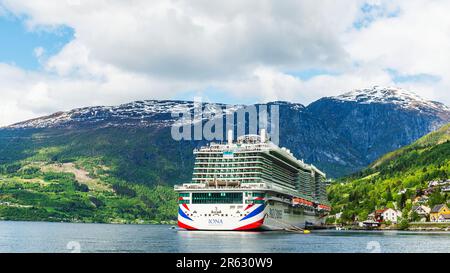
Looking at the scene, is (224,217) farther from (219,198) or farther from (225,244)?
(225,244)

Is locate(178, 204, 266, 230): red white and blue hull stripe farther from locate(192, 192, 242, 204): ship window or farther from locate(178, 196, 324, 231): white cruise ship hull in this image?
locate(192, 192, 242, 204): ship window

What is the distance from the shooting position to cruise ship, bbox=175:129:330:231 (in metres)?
130

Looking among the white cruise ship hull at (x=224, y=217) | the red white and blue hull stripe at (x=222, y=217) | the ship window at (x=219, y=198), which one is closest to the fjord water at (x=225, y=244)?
the red white and blue hull stripe at (x=222, y=217)

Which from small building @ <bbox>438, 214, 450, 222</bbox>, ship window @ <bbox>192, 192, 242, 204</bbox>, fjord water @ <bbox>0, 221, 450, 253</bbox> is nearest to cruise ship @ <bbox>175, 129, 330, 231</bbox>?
ship window @ <bbox>192, 192, 242, 204</bbox>

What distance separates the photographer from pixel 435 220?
7849 inches

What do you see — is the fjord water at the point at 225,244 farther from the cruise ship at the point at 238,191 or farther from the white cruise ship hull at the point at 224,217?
the cruise ship at the point at 238,191

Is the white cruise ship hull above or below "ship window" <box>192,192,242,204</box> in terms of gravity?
below

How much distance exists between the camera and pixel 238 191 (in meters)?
133

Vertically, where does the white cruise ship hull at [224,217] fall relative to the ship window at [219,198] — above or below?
below

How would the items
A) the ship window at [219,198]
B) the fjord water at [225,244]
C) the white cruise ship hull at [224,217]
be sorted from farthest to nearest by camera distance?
1. the ship window at [219,198]
2. the white cruise ship hull at [224,217]
3. the fjord water at [225,244]

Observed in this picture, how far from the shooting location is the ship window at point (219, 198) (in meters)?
131
